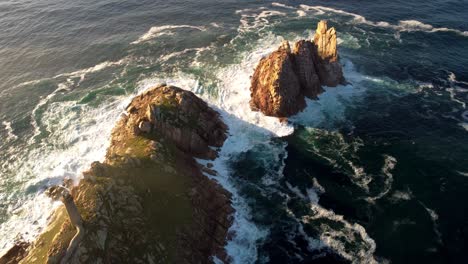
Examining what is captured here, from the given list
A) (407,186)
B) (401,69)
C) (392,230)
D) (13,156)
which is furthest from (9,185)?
(401,69)

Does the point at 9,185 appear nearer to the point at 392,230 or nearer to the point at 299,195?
the point at 299,195

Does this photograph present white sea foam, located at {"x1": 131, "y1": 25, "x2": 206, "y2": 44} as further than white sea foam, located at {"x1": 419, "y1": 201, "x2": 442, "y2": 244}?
Yes

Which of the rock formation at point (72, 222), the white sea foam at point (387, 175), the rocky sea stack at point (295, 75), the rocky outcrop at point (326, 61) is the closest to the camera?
the rock formation at point (72, 222)

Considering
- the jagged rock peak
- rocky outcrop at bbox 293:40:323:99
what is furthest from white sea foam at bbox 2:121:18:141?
the jagged rock peak

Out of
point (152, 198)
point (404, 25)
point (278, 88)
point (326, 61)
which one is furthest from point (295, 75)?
point (404, 25)

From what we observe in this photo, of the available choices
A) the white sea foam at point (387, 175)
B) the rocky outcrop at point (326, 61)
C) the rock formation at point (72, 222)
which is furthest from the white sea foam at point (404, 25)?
the rock formation at point (72, 222)

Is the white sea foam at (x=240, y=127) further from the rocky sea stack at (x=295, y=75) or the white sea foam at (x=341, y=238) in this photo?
the white sea foam at (x=341, y=238)

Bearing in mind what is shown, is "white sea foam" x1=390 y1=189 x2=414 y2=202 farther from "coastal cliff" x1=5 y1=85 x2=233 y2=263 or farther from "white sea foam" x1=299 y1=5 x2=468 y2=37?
"white sea foam" x1=299 y1=5 x2=468 y2=37
